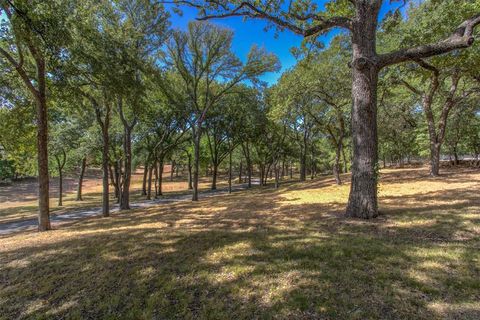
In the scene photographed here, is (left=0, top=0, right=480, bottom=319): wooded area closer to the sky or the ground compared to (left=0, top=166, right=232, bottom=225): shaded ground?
closer to the sky

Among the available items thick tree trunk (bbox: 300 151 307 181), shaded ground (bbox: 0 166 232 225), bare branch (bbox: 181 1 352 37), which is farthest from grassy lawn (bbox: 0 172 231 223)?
bare branch (bbox: 181 1 352 37)

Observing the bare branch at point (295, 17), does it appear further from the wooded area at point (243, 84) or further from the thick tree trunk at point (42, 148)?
the thick tree trunk at point (42, 148)

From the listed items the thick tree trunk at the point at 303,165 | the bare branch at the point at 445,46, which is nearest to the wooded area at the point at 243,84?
the bare branch at the point at 445,46

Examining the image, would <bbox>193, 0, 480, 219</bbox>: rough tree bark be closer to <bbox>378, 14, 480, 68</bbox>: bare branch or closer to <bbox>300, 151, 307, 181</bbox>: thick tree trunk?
<bbox>378, 14, 480, 68</bbox>: bare branch

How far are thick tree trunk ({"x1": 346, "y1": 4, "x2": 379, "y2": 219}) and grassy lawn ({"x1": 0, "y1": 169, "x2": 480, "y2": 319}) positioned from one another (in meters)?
0.63

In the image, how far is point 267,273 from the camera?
3.54 metres

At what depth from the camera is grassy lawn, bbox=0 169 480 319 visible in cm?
274

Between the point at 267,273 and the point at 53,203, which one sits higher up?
the point at 267,273

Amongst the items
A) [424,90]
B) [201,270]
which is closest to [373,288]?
[201,270]

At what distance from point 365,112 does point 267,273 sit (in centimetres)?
448

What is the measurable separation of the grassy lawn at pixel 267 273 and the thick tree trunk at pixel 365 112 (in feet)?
2.06

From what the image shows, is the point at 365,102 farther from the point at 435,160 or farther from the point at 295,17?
the point at 435,160

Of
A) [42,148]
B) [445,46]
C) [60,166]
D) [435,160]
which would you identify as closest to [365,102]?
[445,46]

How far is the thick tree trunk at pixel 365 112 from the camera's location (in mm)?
5746
